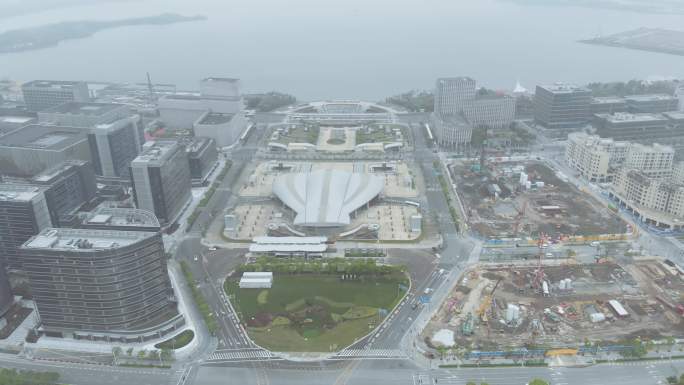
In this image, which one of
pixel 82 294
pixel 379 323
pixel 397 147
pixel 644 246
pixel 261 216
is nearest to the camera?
pixel 82 294

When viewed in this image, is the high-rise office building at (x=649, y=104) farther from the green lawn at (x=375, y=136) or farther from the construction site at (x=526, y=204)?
the green lawn at (x=375, y=136)

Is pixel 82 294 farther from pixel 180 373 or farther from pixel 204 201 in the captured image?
pixel 204 201

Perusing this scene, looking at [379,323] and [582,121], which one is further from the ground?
[582,121]

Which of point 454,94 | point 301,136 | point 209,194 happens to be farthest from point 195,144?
point 454,94

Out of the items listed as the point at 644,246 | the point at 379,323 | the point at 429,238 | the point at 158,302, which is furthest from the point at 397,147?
the point at 158,302

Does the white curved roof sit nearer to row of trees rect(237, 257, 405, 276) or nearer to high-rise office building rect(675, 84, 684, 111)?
row of trees rect(237, 257, 405, 276)

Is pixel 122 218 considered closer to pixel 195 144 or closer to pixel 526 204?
pixel 195 144

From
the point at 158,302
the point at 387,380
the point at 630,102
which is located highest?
the point at 630,102
